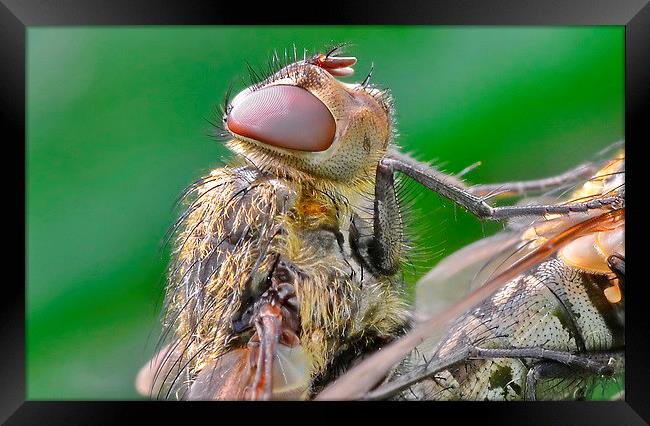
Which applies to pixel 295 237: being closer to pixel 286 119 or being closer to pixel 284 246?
pixel 284 246

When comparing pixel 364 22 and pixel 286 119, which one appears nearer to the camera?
pixel 286 119

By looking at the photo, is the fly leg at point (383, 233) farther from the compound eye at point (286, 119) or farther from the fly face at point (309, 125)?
the compound eye at point (286, 119)

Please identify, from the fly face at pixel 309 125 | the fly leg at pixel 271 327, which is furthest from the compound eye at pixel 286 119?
the fly leg at pixel 271 327

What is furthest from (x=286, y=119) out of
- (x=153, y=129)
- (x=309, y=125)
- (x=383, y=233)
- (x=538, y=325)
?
(x=153, y=129)

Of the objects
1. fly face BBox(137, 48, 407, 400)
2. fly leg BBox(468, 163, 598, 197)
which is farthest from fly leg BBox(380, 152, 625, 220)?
fly leg BBox(468, 163, 598, 197)

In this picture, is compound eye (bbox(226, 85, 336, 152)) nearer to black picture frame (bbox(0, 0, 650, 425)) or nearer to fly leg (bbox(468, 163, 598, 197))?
black picture frame (bbox(0, 0, 650, 425))

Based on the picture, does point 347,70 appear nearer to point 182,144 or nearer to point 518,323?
point 518,323

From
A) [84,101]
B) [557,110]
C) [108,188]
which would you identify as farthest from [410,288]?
[84,101]
